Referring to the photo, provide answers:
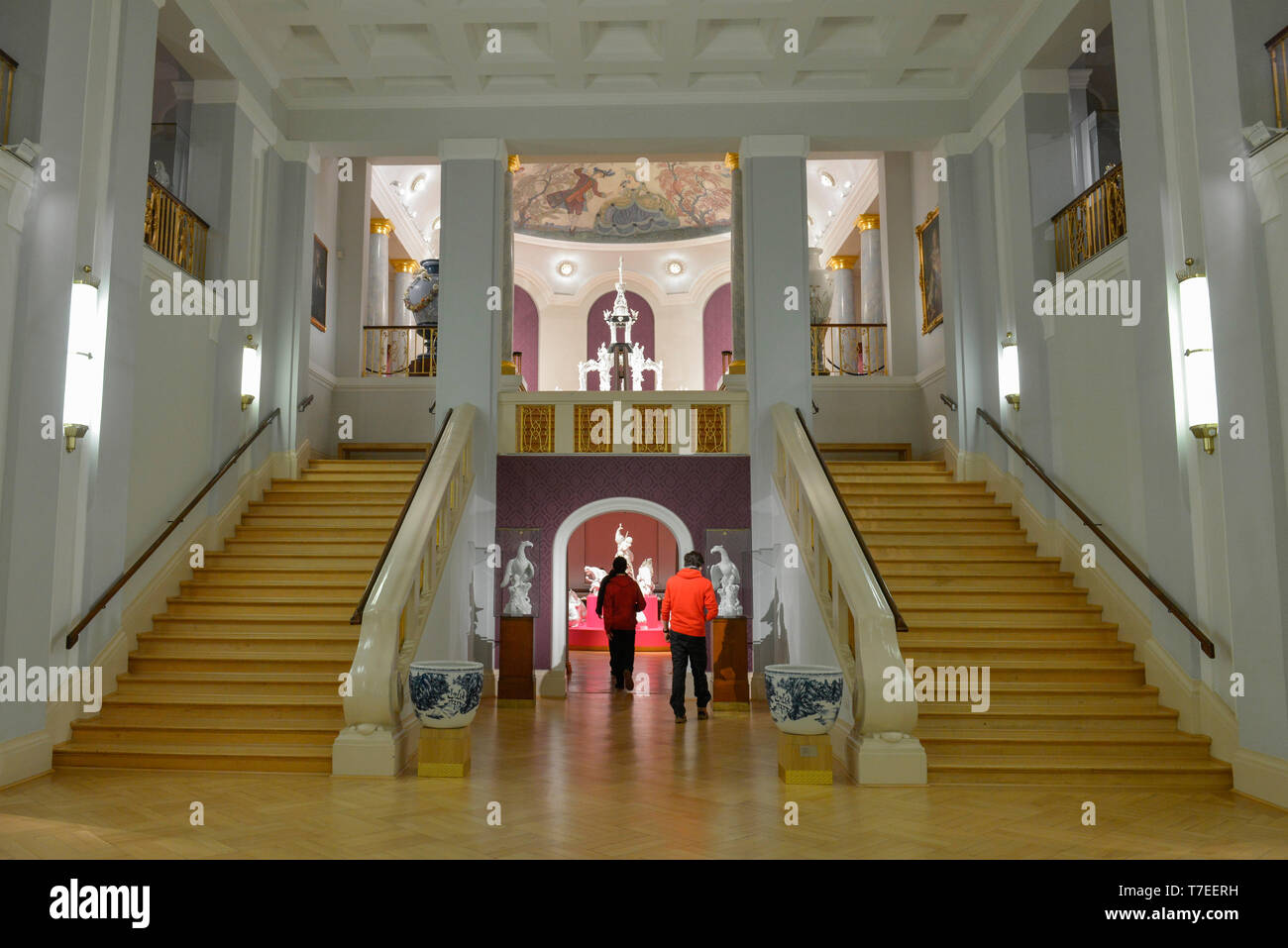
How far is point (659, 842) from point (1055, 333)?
24.5 ft

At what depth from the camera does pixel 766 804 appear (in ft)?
18.2

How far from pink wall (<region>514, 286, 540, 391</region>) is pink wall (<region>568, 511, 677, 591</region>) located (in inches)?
→ 173

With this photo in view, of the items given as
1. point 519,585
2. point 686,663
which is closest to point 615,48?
point 519,585

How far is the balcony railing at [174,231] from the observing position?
8.91 m

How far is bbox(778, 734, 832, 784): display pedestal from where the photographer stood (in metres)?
6.15

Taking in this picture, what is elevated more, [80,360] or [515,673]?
[80,360]

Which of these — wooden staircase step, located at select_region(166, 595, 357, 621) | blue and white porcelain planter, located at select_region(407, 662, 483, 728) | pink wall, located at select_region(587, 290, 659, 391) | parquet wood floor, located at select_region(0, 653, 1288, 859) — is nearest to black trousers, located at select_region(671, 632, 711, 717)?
parquet wood floor, located at select_region(0, 653, 1288, 859)

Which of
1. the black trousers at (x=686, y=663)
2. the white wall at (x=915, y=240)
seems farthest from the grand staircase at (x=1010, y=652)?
the white wall at (x=915, y=240)

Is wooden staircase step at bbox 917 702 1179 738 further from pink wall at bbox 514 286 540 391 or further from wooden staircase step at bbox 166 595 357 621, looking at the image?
pink wall at bbox 514 286 540 391

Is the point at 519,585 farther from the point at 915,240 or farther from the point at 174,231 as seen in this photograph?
the point at 915,240

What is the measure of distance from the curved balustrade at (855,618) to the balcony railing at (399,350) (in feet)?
26.2

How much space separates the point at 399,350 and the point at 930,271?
29.8 ft

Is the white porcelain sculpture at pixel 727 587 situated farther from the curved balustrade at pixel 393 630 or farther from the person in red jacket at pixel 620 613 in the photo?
the curved balustrade at pixel 393 630

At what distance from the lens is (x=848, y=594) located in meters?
6.89
